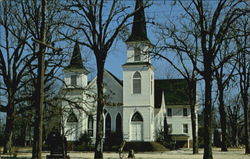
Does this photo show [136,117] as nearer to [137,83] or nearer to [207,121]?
[137,83]

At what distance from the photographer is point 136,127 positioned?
5125 centimetres

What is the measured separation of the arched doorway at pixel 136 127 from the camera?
5069 centimetres

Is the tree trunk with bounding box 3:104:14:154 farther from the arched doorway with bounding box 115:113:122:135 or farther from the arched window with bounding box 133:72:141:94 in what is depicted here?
Result: the arched doorway with bounding box 115:113:122:135

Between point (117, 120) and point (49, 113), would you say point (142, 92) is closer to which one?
point (117, 120)

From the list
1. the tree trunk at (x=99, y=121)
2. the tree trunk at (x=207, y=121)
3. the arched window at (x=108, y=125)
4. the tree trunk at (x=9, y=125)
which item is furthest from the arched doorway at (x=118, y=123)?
the tree trunk at (x=207, y=121)

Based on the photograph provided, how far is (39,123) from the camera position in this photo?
16016mm

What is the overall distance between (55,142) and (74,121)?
32109mm

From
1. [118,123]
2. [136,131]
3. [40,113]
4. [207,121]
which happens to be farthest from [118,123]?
[40,113]

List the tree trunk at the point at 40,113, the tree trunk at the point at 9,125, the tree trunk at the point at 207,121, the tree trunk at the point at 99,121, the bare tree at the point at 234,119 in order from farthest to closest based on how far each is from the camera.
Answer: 1. the bare tree at the point at 234,119
2. the tree trunk at the point at 9,125
3. the tree trunk at the point at 99,121
4. the tree trunk at the point at 207,121
5. the tree trunk at the point at 40,113

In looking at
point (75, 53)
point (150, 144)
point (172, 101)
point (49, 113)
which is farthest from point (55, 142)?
point (172, 101)

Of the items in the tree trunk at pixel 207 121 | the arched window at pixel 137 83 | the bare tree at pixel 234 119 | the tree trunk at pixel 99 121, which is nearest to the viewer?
the tree trunk at pixel 207 121

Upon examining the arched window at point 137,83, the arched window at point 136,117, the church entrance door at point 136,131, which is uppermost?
the arched window at point 137,83

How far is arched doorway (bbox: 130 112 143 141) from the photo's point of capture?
166 ft

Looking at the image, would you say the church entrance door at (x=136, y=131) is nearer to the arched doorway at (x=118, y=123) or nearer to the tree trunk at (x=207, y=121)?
the arched doorway at (x=118, y=123)
